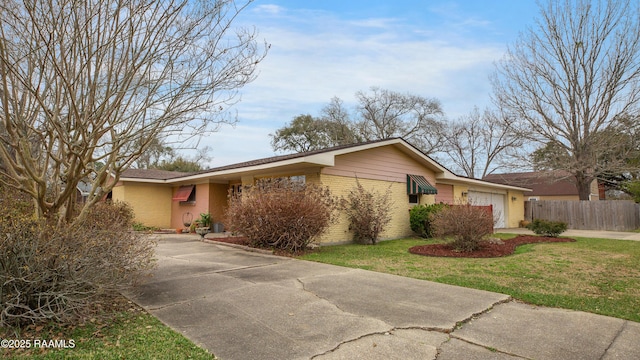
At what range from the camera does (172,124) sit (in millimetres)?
5410

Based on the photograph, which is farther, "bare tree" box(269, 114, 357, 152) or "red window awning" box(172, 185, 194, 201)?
"bare tree" box(269, 114, 357, 152)

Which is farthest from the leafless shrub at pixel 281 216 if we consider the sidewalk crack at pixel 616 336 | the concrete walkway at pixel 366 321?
the sidewalk crack at pixel 616 336

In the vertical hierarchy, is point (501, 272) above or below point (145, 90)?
below

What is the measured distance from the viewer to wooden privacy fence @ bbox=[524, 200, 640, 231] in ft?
64.2

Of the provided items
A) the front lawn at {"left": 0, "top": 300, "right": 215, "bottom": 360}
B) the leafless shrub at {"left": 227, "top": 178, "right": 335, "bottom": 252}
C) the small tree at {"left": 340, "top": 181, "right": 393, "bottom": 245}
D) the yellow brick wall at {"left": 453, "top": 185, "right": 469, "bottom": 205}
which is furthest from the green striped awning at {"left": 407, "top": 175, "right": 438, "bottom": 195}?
the front lawn at {"left": 0, "top": 300, "right": 215, "bottom": 360}

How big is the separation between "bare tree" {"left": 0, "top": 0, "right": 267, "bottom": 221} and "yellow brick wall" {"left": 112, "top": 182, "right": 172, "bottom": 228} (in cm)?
1361

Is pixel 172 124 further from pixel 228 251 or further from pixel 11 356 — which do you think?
pixel 228 251

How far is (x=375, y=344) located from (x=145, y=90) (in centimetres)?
468

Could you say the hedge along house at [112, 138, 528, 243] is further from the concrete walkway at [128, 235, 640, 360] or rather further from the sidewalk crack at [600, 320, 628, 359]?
the sidewalk crack at [600, 320, 628, 359]

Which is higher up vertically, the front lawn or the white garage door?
the white garage door

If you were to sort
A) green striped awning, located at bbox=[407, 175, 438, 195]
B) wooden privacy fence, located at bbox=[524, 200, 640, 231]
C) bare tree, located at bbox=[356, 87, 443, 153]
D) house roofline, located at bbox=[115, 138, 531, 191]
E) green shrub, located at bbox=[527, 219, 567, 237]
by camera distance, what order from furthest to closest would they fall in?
bare tree, located at bbox=[356, 87, 443, 153], wooden privacy fence, located at bbox=[524, 200, 640, 231], green striped awning, located at bbox=[407, 175, 438, 195], green shrub, located at bbox=[527, 219, 567, 237], house roofline, located at bbox=[115, 138, 531, 191]

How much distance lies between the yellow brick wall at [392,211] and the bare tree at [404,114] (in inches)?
810

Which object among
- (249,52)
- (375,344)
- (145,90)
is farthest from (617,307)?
(145,90)

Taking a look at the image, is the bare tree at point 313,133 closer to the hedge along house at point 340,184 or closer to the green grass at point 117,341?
the hedge along house at point 340,184
